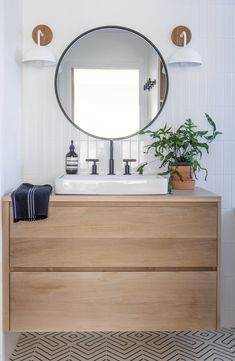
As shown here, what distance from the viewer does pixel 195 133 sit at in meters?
2.86

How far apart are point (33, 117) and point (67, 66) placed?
1.24ft

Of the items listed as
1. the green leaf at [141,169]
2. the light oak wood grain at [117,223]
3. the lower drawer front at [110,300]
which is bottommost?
the lower drawer front at [110,300]

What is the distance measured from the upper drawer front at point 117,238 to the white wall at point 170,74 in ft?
2.20

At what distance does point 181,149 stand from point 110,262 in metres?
0.94

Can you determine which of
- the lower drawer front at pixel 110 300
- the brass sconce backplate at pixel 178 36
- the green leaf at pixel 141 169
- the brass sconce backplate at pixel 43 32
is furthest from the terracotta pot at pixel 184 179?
the brass sconce backplate at pixel 43 32

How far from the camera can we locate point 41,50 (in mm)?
2773

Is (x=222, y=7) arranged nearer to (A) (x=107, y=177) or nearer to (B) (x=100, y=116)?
(B) (x=100, y=116)

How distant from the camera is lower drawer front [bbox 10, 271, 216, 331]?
7.91 feet

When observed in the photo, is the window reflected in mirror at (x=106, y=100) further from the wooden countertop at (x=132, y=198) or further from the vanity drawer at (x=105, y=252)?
the vanity drawer at (x=105, y=252)

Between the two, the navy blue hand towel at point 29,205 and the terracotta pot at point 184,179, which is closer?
the navy blue hand towel at point 29,205

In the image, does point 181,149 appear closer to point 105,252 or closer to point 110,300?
point 105,252

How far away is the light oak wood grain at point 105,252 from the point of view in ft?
7.86

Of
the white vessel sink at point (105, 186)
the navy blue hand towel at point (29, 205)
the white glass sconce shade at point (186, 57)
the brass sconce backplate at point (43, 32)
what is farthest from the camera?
the brass sconce backplate at point (43, 32)

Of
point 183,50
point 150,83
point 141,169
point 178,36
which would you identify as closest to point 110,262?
point 141,169
